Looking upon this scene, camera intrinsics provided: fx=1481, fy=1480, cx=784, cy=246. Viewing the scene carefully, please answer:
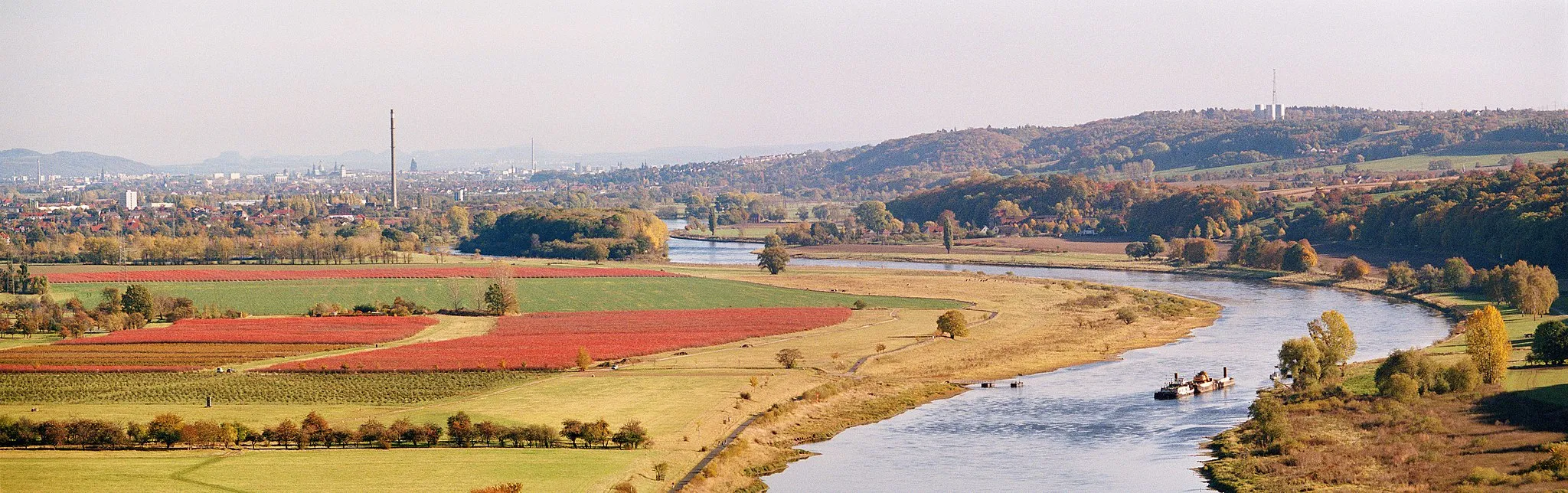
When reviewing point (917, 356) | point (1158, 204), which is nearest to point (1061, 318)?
point (917, 356)

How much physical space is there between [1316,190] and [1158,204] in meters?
14.1

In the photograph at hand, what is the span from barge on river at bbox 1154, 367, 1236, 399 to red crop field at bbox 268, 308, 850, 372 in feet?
61.1

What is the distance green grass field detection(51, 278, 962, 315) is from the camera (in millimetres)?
74625

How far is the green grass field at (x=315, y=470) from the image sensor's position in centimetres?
3253

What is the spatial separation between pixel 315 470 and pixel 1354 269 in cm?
7218

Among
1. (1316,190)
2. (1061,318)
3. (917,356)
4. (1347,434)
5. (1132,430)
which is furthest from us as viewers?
(1316,190)

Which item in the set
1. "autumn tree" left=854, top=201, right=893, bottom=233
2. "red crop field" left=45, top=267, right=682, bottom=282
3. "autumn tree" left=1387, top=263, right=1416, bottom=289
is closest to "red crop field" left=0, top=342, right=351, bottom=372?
"red crop field" left=45, top=267, right=682, bottom=282

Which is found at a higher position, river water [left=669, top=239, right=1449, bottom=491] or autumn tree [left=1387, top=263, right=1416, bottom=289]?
autumn tree [left=1387, top=263, right=1416, bottom=289]

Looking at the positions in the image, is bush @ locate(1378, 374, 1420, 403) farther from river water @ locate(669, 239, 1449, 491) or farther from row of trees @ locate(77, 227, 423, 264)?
row of trees @ locate(77, 227, 423, 264)

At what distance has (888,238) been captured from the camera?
14588 centimetres

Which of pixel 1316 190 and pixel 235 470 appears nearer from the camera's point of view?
pixel 235 470

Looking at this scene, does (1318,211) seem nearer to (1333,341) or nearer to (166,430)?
(1333,341)

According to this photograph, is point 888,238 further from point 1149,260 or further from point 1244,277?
point 1244,277

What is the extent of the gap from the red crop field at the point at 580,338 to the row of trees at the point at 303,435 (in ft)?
41.3
